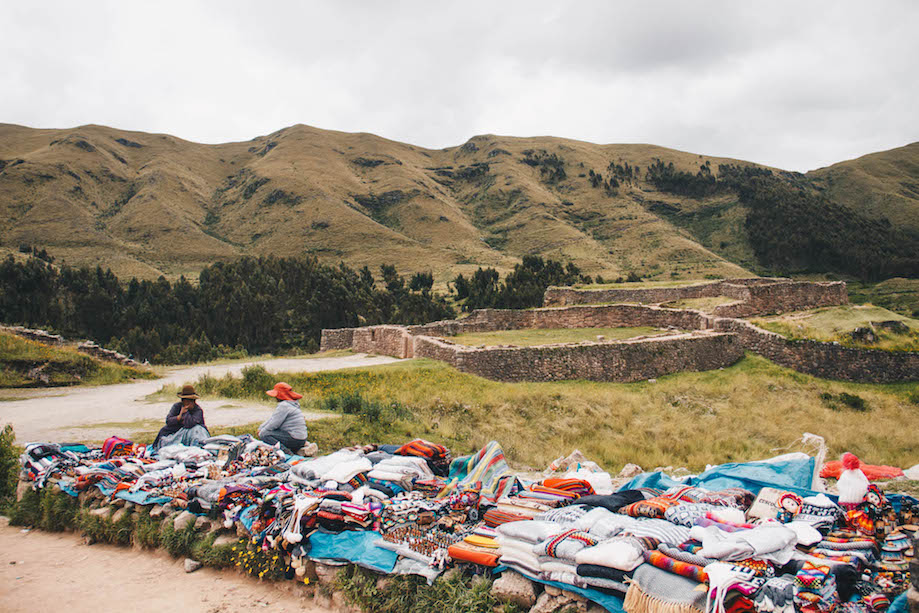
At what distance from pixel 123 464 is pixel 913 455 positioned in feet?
51.1

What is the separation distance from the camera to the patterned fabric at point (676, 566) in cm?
362

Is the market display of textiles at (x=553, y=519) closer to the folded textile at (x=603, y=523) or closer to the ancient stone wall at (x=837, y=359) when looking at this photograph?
the folded textile at (x=603, y=523)

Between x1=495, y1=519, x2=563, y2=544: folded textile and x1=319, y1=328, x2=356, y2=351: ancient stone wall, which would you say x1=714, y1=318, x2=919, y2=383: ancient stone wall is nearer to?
x1=495, y1=519, x2=563, y2=544: folded textile

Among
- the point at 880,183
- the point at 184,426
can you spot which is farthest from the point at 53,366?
the point at 880,183

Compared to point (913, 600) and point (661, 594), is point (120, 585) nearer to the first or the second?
point (661, 594)

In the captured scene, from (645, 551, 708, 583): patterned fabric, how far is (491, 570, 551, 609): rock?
0.86m

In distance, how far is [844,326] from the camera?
20172mm

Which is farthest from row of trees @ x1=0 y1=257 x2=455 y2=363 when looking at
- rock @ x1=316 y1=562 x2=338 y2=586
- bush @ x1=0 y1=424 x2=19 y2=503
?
rock @ x1=316 y1=562 x2=338 y2=586

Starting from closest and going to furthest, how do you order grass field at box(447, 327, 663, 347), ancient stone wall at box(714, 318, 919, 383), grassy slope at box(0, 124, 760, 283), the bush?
the bush, ancient stone wall at box(714, 318, 919, 383), grass field at box(447, 327, 663, 347), grassy slope at box(0, 124, 760, 283)

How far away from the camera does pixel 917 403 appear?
1504 centimetres

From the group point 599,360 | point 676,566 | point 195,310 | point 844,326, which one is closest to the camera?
point 676,566

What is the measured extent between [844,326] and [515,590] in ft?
71.1

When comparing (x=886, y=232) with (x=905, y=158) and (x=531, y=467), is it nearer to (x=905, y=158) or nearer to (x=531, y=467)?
(x=905, y=158)

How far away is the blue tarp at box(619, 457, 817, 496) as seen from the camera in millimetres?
6016
